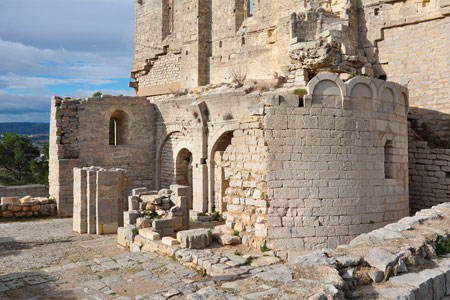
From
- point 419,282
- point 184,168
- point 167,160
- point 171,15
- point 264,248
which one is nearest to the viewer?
point 419,282

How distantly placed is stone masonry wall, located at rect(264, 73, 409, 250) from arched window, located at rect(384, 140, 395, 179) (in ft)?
2.06

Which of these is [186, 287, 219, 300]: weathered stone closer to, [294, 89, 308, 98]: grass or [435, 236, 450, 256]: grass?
[435, 236, 450, 256]: grass

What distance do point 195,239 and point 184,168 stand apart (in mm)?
8371

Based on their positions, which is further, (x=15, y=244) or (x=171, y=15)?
(x=171, y=15)

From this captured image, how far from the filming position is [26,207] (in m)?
14.0

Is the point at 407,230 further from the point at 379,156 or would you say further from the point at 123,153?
the point at 123,153

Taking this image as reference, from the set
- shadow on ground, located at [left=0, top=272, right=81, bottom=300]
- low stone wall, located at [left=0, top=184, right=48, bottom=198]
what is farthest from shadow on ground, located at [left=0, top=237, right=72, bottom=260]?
low stone wall, located at [left=0, top=184, right=48, bottom=198]

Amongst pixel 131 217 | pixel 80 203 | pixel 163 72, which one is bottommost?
pixel 131 217

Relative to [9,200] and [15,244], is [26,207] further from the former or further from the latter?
[15,244]

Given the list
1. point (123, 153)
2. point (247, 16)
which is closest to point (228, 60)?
point (247, 16)

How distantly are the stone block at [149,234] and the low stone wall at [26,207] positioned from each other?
673 cm

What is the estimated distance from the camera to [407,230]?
5.27 metres

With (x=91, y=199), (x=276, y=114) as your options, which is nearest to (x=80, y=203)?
(x=91, y=199)

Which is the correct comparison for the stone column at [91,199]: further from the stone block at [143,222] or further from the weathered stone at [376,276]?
the weathered stone at [376,276]
